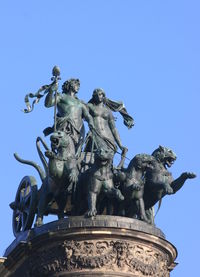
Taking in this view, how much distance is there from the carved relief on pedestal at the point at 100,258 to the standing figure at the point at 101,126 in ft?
16.5

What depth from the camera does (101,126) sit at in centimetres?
3447

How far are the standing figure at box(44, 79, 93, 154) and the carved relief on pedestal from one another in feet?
16.6

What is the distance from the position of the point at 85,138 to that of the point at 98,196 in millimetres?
3792

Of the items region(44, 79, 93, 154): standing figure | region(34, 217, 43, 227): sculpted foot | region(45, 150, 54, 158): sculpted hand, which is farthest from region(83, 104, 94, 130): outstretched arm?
region(34, 217, 43, 227): sculpted foot

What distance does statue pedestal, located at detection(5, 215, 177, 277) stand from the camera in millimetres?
29312

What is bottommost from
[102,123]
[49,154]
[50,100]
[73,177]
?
[73,177]

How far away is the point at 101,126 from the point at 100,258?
22.2 ft

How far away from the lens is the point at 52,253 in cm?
2991

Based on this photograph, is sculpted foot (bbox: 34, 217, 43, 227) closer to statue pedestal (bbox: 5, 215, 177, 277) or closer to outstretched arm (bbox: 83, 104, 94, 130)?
statue pedestal (bbox: 5, 215, 177, 277)

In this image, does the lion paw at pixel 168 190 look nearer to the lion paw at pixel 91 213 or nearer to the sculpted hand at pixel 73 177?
the lion paw at pixel 91 213

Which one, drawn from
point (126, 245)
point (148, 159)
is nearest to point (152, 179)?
point (148, 159)

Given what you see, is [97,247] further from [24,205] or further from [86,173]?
[24,205]

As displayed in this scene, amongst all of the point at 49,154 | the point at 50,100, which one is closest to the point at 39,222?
the point at 49,154

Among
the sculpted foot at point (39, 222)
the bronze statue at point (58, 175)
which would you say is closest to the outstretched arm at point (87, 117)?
the bronze statue at point (58, 175)
